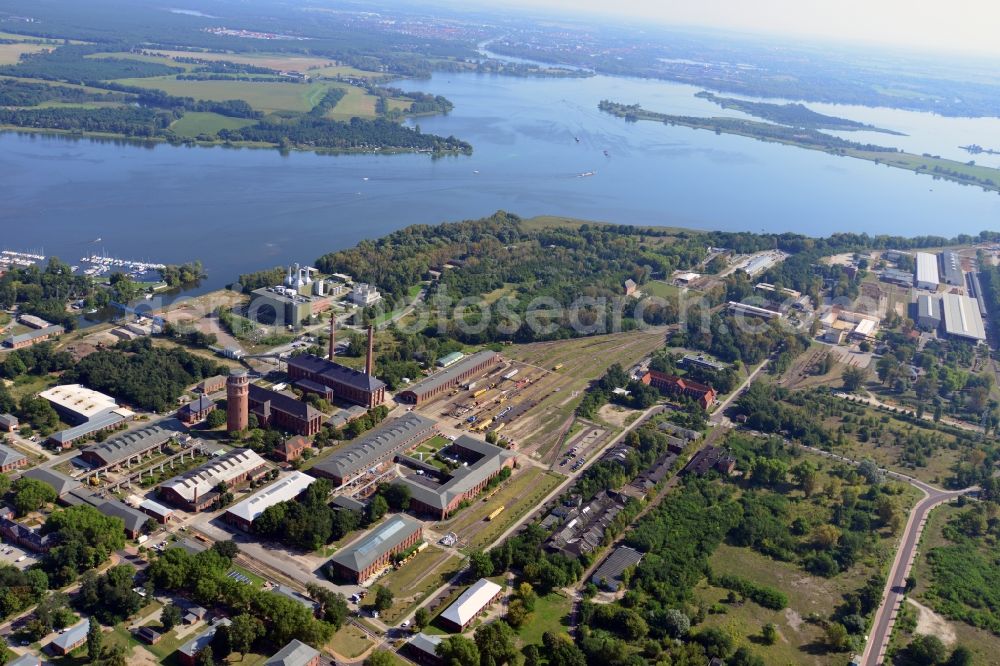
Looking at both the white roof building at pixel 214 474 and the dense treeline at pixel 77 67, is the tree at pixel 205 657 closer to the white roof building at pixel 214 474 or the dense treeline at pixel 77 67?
the white roof building at pixel 214 474

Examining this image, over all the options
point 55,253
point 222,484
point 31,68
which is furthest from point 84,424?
point 31,68

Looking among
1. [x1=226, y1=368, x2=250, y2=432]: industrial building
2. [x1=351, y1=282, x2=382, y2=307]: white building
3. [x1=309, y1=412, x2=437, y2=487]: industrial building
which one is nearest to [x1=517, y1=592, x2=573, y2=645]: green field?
[x1=309, y1=412, x2=437, y2=487]: industrial building

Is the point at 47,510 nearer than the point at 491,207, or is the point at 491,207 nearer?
the point at 47,510

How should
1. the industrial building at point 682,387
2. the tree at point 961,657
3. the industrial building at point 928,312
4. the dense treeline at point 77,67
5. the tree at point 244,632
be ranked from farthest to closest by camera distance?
the dense treeline at point 77,67
the industrial building at point 928,312
the industrial building at point 682,387
the tree at point 961,657
the tree at point 244,632

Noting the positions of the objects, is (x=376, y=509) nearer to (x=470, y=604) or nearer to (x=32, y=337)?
(x=470, y=604)

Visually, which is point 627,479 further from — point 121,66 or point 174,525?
point 121,66

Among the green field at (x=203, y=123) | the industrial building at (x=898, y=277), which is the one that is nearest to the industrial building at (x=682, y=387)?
the industrial building at (x=898, y=277)
